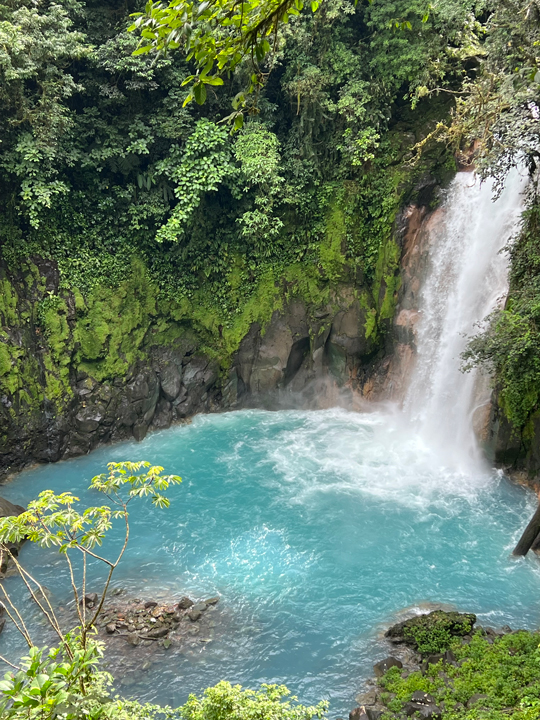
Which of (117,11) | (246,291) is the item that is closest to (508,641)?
(246,291)

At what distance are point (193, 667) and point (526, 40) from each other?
442 inches

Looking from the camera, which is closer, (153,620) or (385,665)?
(385,665)

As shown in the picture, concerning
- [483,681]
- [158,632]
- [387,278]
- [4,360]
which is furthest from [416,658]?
[4,360]

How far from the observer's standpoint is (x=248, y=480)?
1241cm

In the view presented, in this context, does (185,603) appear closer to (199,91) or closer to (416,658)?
(416,658)

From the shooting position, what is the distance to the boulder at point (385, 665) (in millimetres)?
7434

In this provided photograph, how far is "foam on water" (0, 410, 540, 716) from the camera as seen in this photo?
7.89 m

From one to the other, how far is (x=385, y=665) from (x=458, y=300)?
8573mm

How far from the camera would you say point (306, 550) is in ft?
33.2

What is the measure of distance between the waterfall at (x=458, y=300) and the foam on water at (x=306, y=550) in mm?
784

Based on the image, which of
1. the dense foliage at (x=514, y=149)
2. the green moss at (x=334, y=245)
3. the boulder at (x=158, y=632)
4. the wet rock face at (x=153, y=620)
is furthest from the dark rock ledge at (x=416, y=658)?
the green moss at (x=334, y=245)

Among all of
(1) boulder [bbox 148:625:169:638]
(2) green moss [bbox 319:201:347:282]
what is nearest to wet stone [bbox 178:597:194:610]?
(1) boulder [bbox 148:625:169:638]

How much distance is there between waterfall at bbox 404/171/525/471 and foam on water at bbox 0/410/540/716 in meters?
0.78

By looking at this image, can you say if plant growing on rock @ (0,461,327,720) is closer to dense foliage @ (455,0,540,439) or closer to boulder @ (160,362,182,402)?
dense foliage @ (455,0,540,439)
